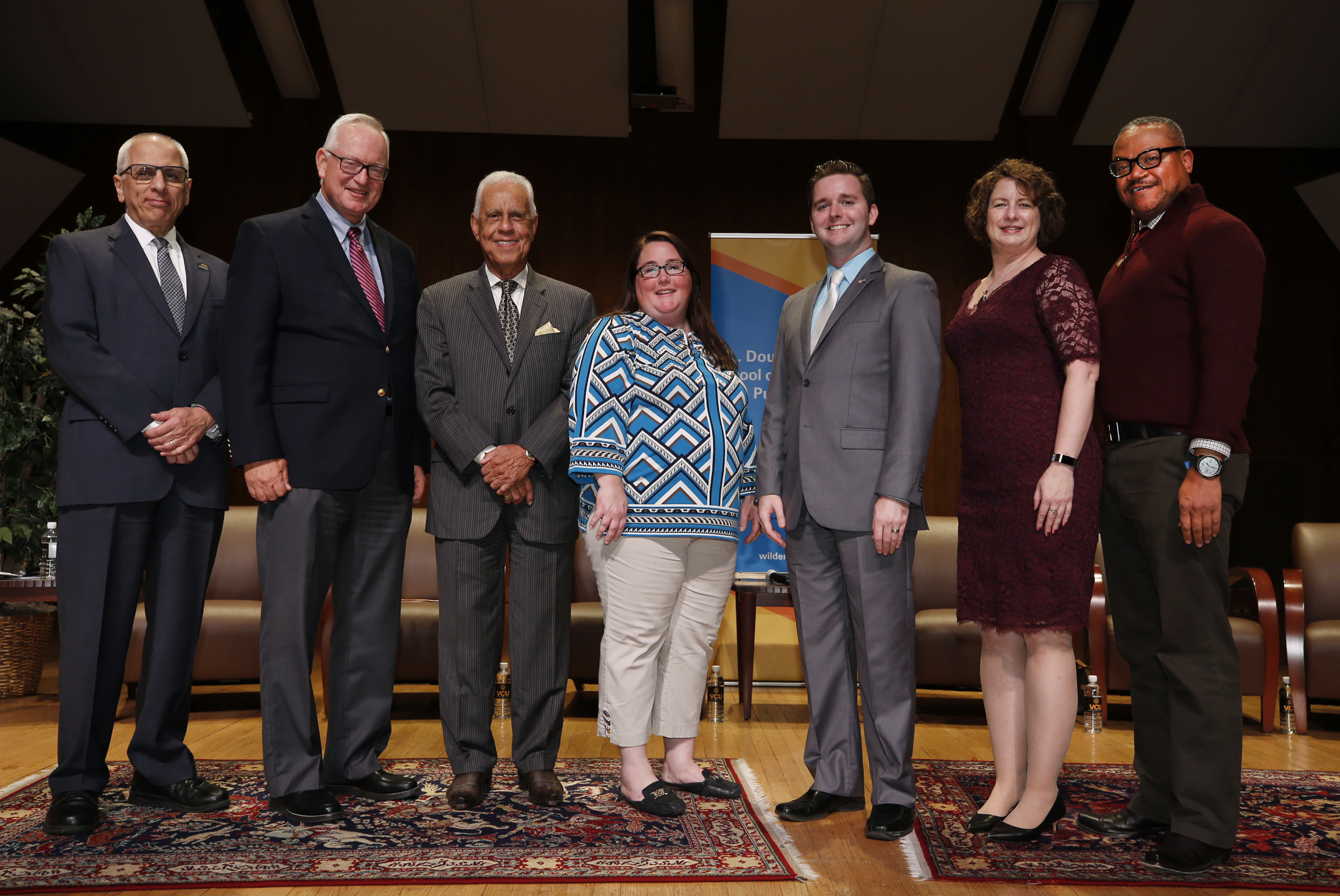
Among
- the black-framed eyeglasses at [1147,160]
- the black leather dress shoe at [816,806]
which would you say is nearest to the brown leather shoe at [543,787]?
the black leather dress shoe at [816,806]

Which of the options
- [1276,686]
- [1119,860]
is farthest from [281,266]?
[1276,686]

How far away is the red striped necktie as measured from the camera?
280 cm

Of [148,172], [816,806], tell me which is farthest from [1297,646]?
[148,172]

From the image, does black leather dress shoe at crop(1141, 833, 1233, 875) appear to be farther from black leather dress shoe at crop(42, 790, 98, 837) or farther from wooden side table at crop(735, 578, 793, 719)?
black leather dress shoe at crop(42, 790, 98, 837)

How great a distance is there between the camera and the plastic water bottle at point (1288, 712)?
410cm

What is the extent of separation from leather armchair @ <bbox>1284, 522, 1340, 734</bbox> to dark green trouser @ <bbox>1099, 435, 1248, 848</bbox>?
213 centimetres

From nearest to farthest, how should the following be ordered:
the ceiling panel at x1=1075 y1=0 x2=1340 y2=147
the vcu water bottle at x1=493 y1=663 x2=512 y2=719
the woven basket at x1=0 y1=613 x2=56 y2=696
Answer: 1. the vcu water bottle at x1=493 y1=663 x2=512 y2=719
2. the woven basket at x1=0 y1=613 x2=56 y2=696
3. the ceiling panel at x1=1075 y1=0 x2=1340 y2=147

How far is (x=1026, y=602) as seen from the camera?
2.38 m

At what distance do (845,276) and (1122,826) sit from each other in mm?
1609

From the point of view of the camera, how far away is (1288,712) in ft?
13.6

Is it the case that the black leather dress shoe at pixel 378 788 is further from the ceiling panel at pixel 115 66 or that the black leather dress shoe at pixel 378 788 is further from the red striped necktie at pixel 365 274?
the ceiling panel at pixel 115 66

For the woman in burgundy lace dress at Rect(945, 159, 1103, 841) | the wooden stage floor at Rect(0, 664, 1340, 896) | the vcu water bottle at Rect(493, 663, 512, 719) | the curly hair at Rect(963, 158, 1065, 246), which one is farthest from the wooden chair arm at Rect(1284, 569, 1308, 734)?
the vcu water bottle at Rect(493, 663, 512, 719)

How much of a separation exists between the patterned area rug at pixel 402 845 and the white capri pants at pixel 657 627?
26 cm

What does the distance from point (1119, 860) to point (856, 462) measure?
3.69 feet
